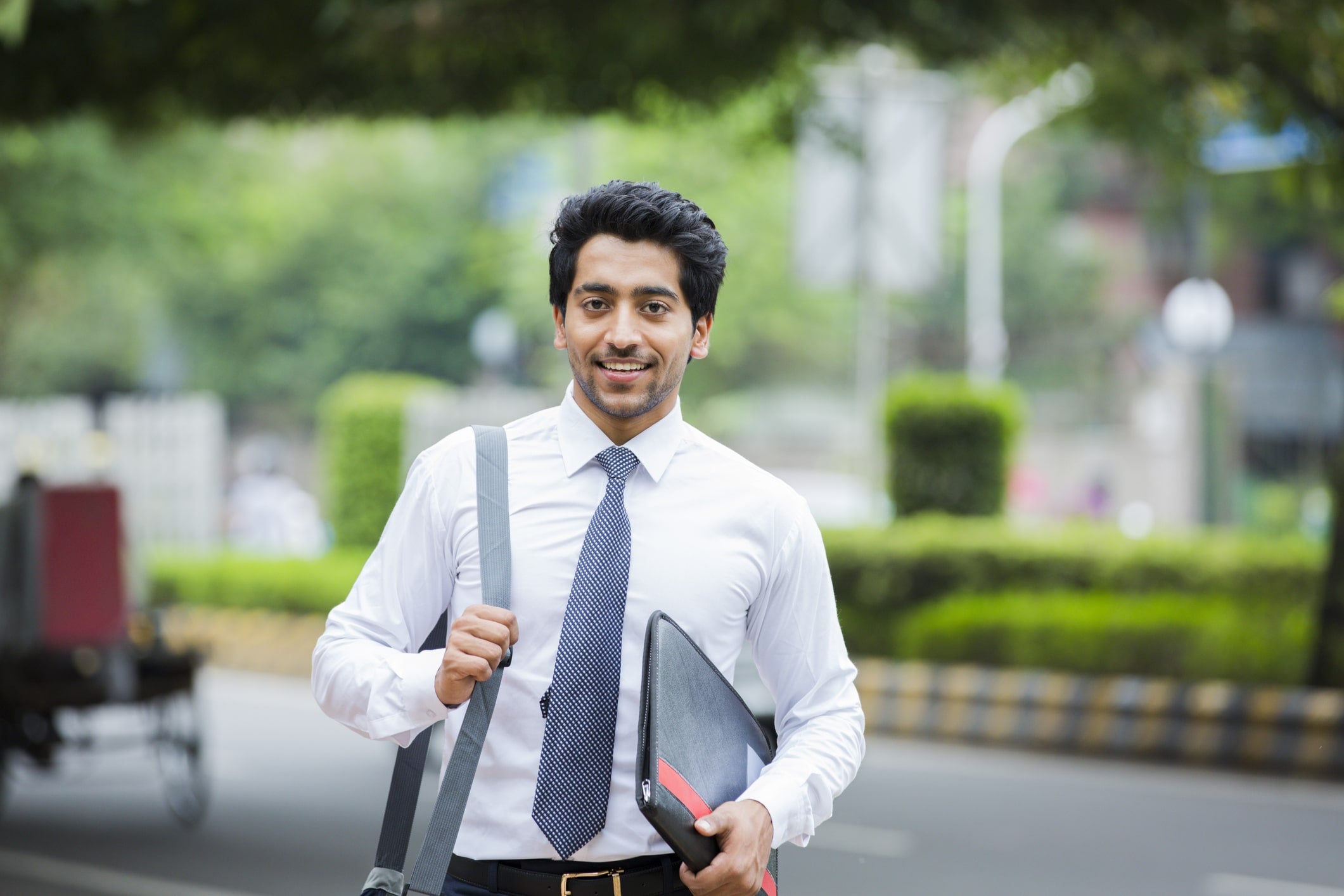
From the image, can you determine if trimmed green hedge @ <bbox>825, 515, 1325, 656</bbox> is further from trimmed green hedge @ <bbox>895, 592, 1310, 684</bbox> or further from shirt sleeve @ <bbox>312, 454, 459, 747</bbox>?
shirt sleeve @ <bbox>312, 454, 459, 747</bbox>

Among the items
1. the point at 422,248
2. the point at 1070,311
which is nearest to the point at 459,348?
the point at 422,248

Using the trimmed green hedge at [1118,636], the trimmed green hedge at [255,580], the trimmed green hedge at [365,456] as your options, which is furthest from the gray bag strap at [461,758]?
the trimmed green hedge at [365,456]

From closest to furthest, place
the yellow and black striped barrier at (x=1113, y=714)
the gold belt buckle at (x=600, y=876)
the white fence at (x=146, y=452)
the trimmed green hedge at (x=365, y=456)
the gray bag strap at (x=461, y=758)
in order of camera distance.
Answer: the gray bag strap at (x=461, y=758), the gold belt buckle at (x=600, y=876), the yellow and black striped barrier at (x=1113, y=714), the trimmed green hedge at (x=365, y=456), the white fence at (x=146, y=452)

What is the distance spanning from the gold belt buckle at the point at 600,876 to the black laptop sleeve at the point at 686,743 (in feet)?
0.35

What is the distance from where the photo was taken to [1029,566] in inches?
607

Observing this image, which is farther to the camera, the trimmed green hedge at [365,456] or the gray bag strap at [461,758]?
the trimmed green hedge at [365,456]

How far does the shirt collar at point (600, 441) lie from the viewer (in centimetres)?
274

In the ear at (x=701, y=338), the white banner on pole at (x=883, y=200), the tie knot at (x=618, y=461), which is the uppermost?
the white banner on pole at (x=883, y=200)

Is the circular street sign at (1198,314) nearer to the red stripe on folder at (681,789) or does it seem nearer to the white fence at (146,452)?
the white fence at (146,452)

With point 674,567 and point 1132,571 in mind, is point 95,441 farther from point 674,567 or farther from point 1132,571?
point 674,567

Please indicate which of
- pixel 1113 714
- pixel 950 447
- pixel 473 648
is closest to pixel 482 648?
pixel 473 648

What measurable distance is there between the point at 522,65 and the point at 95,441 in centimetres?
1342

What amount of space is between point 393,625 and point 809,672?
0.64 metres

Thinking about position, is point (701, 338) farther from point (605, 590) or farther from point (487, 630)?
point (487, 630)
